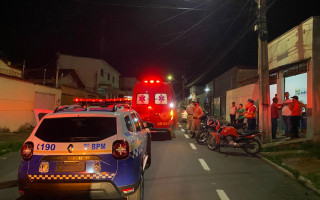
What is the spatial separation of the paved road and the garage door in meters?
10.7

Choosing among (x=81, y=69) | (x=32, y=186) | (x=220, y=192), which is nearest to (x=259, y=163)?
(x=220, y=192)

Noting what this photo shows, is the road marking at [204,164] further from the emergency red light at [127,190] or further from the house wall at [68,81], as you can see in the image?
the house wall at [68,81]

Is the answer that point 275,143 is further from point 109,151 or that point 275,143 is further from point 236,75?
point 236,75

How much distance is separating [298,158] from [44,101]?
17.0 m

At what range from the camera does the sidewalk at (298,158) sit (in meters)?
6.37

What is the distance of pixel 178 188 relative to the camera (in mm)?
5617

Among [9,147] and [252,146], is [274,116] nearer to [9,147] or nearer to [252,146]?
[252,146]

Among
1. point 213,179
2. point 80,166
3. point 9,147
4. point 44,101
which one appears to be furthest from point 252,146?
point 44,101

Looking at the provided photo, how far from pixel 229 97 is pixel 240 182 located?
21.3 m

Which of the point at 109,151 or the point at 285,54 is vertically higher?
the point at 285,54

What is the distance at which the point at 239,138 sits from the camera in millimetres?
9758

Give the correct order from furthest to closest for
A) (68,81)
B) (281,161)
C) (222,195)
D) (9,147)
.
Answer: (68,81) → (9,147) → (281,161) → (222,195)

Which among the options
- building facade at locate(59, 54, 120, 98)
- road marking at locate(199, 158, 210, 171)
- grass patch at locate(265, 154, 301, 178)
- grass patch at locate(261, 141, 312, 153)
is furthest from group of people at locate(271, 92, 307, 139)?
building facade at locate(59, 54, 120, 98)

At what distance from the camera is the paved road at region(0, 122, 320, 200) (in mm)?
5262
